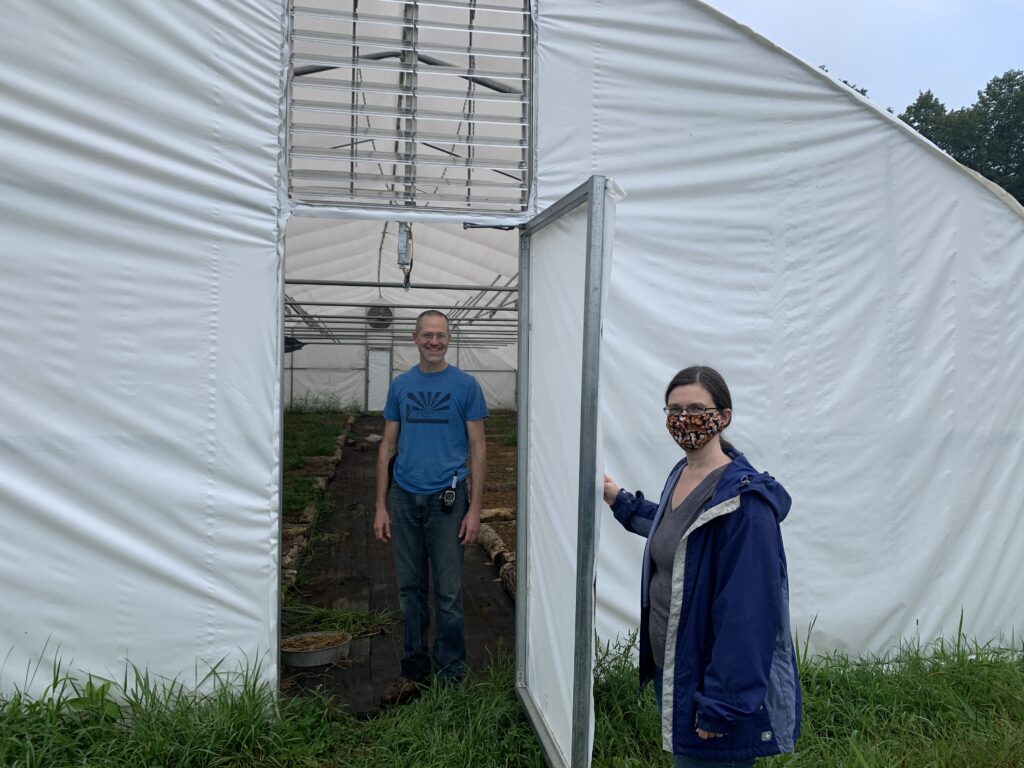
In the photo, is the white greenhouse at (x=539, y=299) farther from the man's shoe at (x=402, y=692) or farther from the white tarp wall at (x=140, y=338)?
the man's shoe at (x=402, y=692)

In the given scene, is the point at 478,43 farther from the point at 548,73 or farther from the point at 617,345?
the point at 617,345

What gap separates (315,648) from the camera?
4.68m

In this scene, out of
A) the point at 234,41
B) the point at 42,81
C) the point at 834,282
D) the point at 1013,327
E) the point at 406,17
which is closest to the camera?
the point at 42,81

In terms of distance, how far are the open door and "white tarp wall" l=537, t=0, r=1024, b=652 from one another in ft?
1.49

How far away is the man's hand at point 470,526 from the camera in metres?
3.96

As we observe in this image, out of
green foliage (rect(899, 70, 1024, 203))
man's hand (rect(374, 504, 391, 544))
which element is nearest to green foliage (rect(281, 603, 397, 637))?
man's hand (rect(374, 504, 391, 544))

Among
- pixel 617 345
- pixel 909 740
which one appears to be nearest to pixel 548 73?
pixel 617 345

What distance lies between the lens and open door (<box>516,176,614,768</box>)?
106 inches

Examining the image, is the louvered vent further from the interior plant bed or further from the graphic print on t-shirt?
the interior plant bed

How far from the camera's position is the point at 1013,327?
190 inches

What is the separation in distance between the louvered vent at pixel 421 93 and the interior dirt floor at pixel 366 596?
2301mm

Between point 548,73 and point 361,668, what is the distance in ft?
10.5

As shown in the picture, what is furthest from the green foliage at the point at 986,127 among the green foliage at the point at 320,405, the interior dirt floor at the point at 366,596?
the interior dirt floor at the point at 366,596

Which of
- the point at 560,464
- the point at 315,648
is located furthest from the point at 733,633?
the point at 315,648
